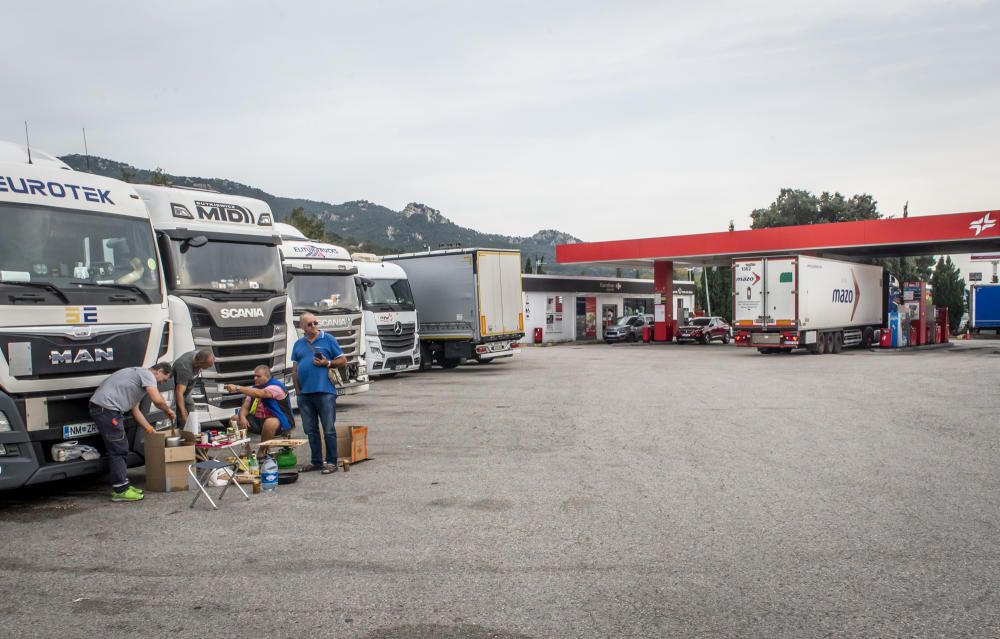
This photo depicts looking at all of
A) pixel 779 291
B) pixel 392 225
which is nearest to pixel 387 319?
pixel 779 291

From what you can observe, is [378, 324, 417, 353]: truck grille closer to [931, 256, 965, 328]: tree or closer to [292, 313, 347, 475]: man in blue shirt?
[292, 313, 347, 475]: man in blue shirt

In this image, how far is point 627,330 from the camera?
137ft

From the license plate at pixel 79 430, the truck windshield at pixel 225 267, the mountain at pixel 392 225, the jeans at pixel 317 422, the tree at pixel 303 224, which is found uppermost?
the mountain at pixel 392 225

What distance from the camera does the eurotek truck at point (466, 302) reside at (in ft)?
73.5

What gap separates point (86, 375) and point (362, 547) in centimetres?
375

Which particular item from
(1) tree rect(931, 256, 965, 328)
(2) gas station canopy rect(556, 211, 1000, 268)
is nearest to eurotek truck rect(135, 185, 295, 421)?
(2) gas station canopy rect(556, 211, 1000, 268)

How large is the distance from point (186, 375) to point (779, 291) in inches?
906

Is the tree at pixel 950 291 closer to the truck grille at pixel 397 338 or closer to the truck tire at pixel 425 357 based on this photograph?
the truck tire at pixel 425 357

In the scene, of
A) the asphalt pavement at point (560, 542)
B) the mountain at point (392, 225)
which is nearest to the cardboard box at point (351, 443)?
the asphalt pavement at point (560, 542)

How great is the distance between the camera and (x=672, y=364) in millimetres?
24969

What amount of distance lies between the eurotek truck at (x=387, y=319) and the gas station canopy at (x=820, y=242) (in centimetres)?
2022

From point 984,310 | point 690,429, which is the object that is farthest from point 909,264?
point 690,429

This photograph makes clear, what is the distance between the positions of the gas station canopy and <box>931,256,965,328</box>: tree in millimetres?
21256

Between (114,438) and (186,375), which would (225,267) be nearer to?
(186,375)
